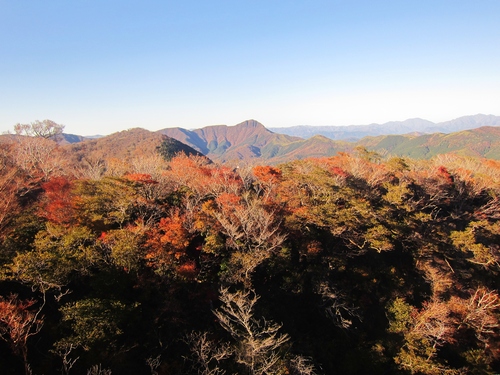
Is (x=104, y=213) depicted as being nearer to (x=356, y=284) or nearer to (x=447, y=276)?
(x=356, y=284)

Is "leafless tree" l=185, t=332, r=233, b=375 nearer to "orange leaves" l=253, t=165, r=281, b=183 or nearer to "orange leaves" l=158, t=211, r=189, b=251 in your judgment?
"orange leaves" l=158, t=211, r=189, b=251

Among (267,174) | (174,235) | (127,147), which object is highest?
(127,147)

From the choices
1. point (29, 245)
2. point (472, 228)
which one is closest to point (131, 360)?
point (29, 245)

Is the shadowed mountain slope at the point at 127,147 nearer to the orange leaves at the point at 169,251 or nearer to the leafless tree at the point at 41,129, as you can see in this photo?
the leafless tree at the point at 41,129

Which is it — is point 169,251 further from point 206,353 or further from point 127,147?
point 127,147

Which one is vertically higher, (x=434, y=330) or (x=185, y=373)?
(x=185, y=373)

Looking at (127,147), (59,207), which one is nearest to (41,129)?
(59,207)

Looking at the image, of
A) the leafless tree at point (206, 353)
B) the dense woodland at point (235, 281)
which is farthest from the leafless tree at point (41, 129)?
the leafless tree at point (206, 353)

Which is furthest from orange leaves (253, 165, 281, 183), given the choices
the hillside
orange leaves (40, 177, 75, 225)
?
the hillside
